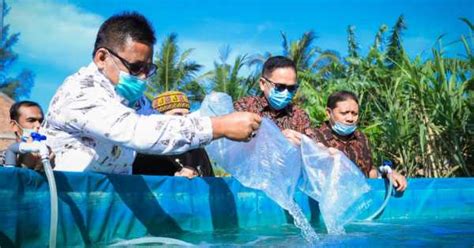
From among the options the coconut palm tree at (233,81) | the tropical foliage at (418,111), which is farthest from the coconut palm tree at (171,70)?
the tropical foliage at (418,111)

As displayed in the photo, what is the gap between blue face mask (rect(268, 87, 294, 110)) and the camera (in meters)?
4.25

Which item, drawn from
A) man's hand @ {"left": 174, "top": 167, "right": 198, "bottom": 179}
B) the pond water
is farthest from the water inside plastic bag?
man's hand @ {"left": 174, "top": 167, "right": 198, "bottom": 179}

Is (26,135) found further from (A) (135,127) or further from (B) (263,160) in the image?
(B) (263,160)

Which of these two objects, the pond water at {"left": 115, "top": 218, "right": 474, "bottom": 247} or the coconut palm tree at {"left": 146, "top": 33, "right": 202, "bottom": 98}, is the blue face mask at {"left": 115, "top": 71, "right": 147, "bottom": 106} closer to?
the pond water at {"left": 115, "top": 218, "right": 474, "bottom": 247}

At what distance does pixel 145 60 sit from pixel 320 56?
61.1 ft

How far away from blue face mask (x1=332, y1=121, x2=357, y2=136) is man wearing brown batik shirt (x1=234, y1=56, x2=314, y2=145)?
29cm

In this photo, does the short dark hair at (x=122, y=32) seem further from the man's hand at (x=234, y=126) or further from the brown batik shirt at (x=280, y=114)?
the brown batik shirt at (x=280, y=114)

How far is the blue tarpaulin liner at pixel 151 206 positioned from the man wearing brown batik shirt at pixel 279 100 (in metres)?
0.81

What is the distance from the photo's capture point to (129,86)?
234cm

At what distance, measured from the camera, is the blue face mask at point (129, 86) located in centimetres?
231

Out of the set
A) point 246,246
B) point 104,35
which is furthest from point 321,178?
point 104,35

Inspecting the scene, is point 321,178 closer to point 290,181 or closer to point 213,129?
point 290,181

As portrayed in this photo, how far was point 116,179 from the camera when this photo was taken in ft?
8.33

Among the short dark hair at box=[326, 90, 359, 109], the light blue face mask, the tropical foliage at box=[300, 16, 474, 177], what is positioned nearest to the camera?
the light blue face mask
